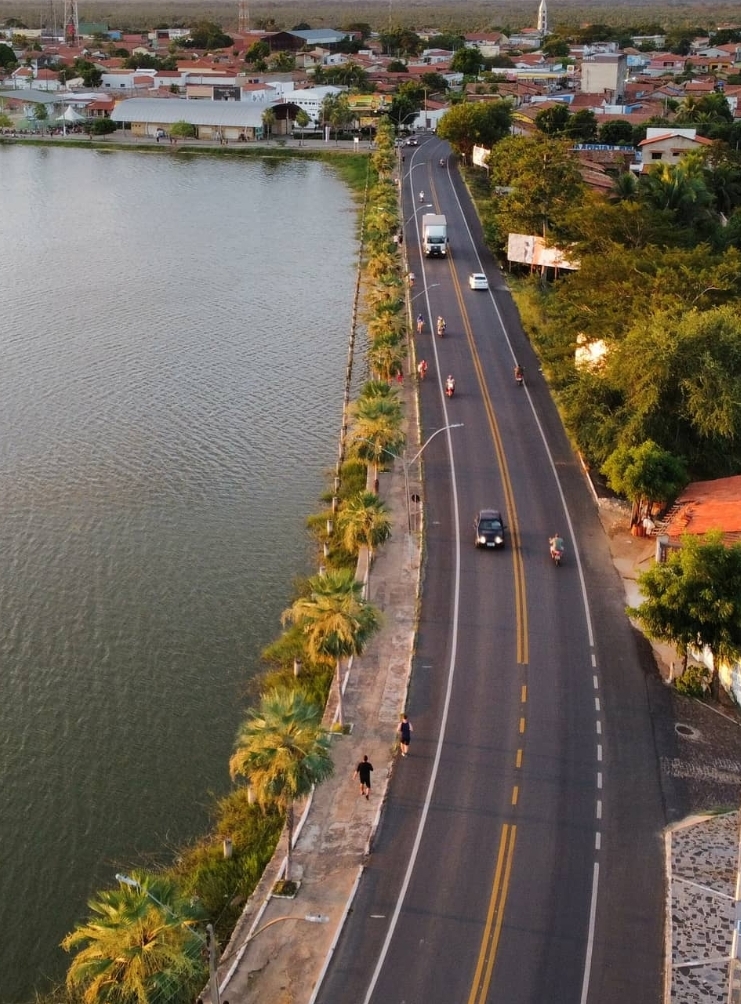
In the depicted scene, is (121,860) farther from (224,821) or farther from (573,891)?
(573,891)

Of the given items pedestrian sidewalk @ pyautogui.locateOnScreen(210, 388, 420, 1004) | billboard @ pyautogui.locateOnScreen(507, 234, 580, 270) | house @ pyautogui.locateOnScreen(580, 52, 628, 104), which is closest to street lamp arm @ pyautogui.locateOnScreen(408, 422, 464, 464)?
pedestrian sidewalk @ pyautogui.locateOnScreen(210, 388, 420, 1004)

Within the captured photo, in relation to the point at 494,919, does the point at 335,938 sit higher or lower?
lower

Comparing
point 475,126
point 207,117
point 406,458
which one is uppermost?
point 207,117

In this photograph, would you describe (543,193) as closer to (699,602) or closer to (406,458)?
(406,458)

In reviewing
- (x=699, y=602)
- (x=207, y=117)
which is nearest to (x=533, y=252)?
(x=699, y=602)

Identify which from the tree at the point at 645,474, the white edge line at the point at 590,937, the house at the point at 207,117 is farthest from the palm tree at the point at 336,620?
the house at the point at 207,117

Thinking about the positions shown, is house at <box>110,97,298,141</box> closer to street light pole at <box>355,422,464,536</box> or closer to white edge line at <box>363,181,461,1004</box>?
street light pole at <box>355,422,464,536</box>

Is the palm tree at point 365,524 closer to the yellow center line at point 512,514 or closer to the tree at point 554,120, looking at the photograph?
the yellow center line at point 512,514
